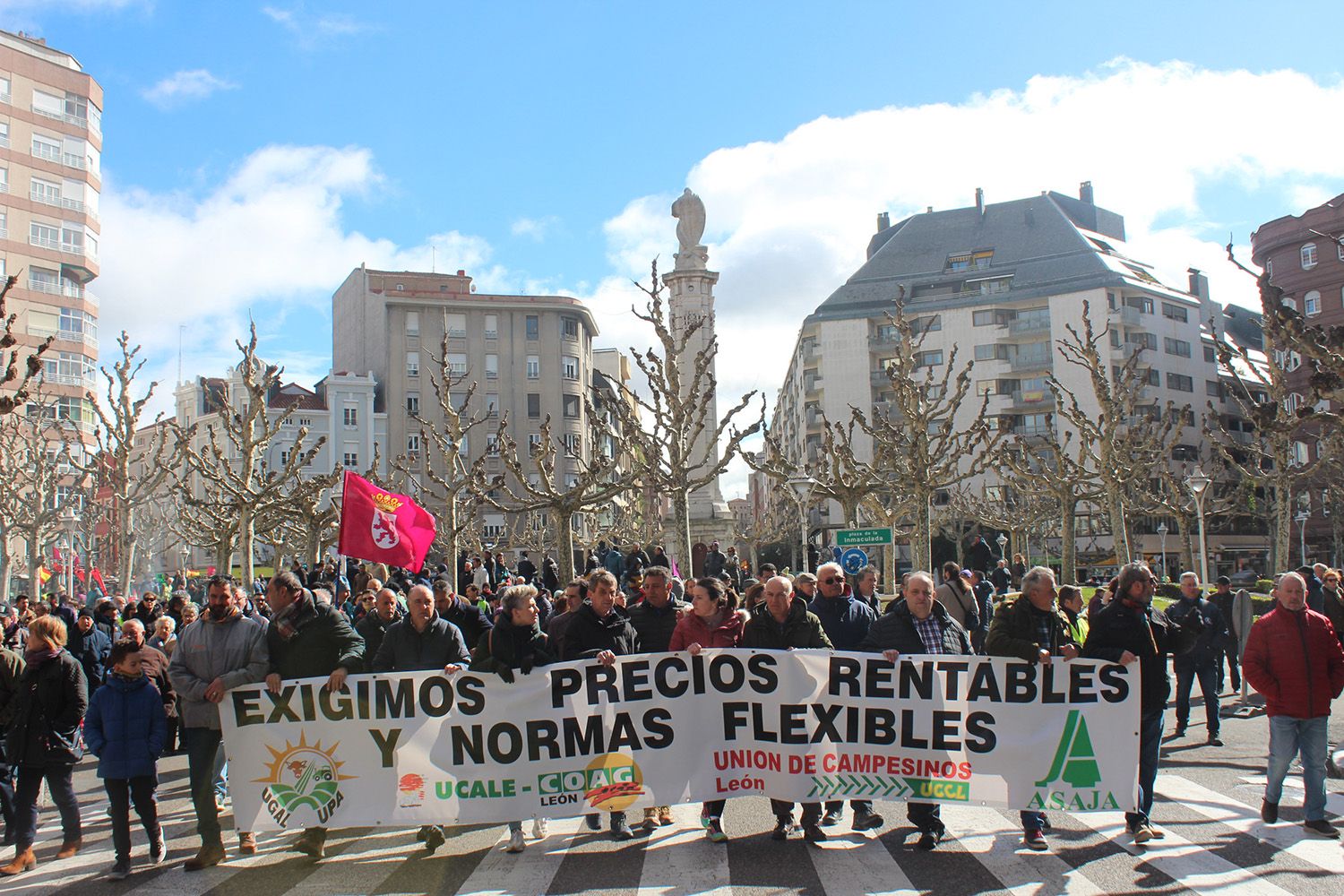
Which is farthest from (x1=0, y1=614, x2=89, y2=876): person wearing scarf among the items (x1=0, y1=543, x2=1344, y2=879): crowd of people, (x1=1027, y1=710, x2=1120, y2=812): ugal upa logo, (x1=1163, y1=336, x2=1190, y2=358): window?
(x1=1163, y1=336, x2=1190, y2=358): window

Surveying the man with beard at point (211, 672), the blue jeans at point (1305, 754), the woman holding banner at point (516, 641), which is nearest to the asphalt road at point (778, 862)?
the blue jeans at point (1305, 754)

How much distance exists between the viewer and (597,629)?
8188 millimetres

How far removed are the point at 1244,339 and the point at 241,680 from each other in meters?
99.7

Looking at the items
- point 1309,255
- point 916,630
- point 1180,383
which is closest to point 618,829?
point 916,630

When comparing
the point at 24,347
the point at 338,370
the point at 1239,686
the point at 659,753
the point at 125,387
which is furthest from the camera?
the point at 338,370

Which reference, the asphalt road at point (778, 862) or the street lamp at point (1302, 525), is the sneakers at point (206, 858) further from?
the street lamp at point (1302, 525)

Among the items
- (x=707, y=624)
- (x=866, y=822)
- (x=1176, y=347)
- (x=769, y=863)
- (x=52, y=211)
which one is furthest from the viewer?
(x=1176, y=347)

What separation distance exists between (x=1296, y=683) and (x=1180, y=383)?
250ft

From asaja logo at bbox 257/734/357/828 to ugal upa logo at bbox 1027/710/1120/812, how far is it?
464 cm

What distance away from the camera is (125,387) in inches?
1337

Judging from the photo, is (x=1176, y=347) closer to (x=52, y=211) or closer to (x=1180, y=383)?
(x=1180, y=383)

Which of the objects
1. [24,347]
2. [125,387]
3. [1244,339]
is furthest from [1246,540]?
[24,347]

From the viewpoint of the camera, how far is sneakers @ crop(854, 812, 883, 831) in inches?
310

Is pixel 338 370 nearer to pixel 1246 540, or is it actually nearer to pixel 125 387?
pixel 125 387
